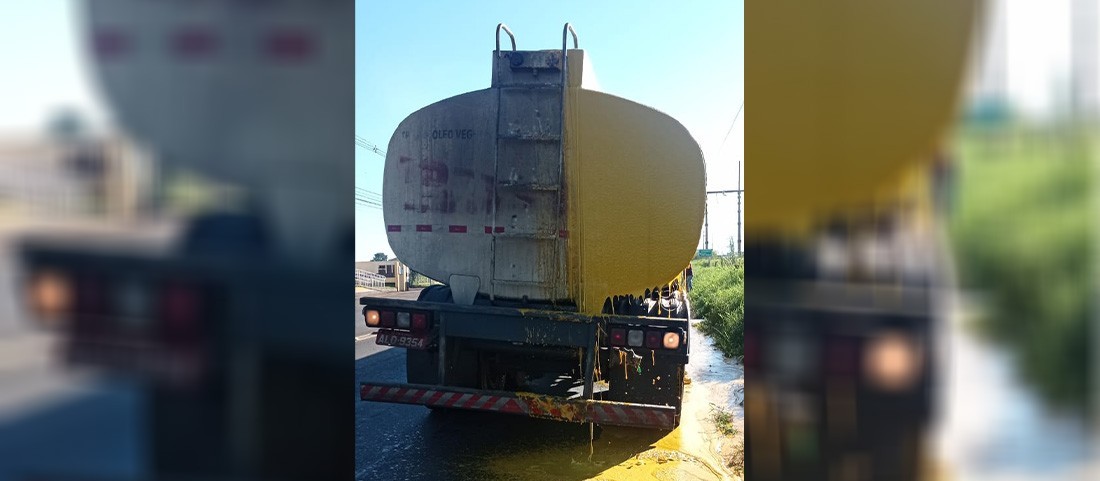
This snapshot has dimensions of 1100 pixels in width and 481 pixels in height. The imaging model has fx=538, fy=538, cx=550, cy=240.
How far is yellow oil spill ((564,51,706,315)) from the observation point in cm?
346

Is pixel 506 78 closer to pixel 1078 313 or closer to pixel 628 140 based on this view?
pixel 628 140

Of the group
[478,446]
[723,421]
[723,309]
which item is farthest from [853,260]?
[723,309]

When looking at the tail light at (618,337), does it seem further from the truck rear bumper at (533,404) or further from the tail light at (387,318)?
the tail light at (387,318)

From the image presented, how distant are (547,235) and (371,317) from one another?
1.53m

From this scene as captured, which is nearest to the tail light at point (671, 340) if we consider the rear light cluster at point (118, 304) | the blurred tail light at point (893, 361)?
the blurred tail light at point (893, 361)

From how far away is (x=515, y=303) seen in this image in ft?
13.2

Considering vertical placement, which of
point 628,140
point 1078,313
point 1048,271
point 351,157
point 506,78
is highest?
point 506,78

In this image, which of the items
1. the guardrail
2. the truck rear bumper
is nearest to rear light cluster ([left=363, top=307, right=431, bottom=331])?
the truck rear bumper

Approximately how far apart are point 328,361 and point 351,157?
719 millimetres

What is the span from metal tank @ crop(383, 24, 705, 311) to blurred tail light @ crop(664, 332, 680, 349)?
0.39 meters

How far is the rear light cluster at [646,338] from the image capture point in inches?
144

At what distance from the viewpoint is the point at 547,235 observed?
148 inches

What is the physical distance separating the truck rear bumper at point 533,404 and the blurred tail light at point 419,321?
16.5 inches

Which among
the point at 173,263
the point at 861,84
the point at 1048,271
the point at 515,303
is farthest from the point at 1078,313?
the point at 515,303
